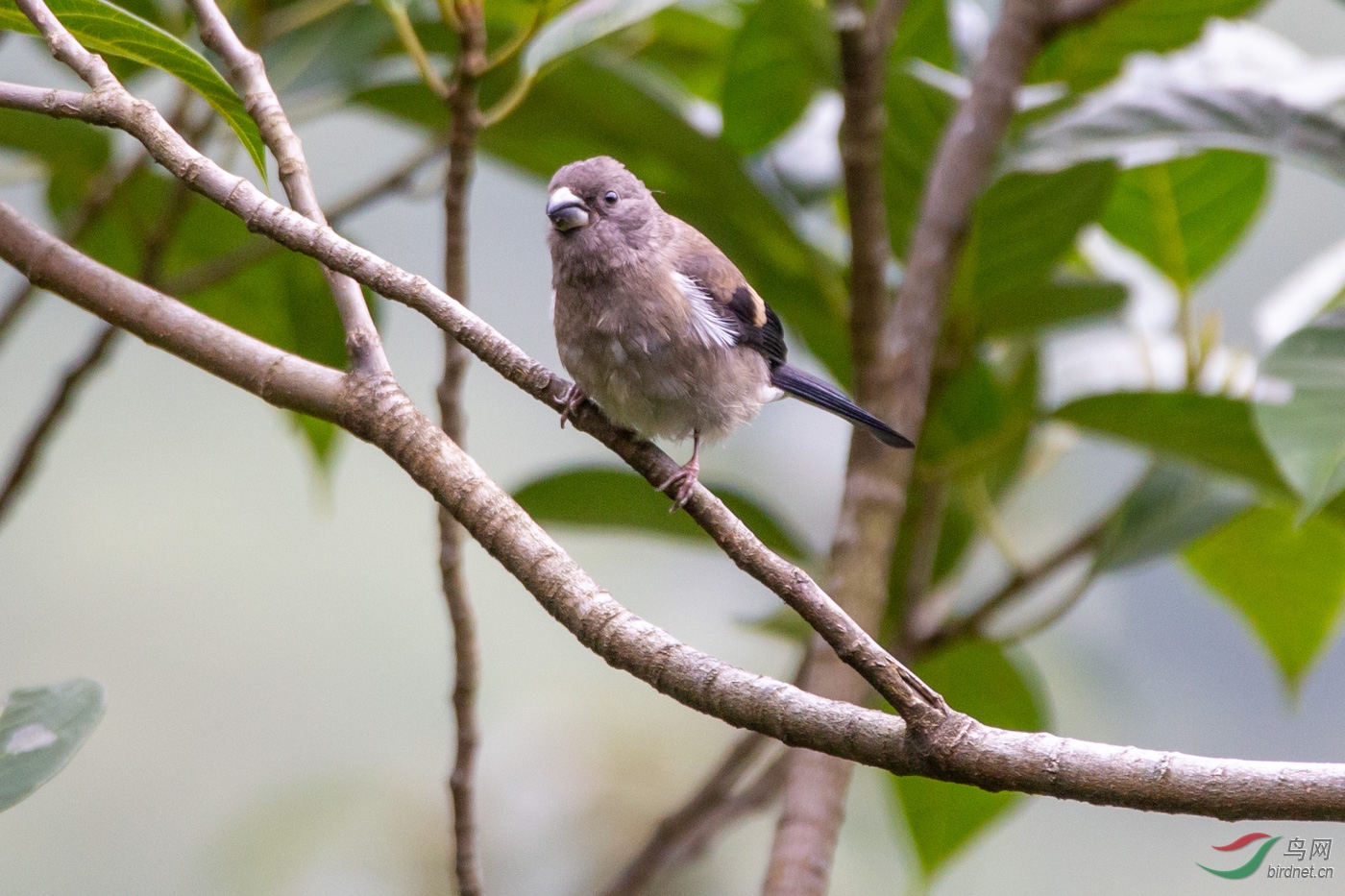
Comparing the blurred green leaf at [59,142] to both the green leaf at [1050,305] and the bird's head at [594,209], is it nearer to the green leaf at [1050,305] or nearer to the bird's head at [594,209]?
the bird's head at [594,209]

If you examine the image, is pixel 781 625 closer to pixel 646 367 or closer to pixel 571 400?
pixel 646 367

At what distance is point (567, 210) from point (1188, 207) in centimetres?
112

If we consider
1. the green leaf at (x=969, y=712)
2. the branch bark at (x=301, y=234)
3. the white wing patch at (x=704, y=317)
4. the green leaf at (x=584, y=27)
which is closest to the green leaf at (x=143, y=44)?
the branch bark at (x=301, y=234)

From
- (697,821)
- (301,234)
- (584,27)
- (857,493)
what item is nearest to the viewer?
(301,234)

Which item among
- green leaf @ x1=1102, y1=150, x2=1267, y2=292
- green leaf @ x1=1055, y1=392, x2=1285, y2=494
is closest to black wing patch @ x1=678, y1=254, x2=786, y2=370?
green leaf @ x1=1055, y1=392, x2=1285, y2=494

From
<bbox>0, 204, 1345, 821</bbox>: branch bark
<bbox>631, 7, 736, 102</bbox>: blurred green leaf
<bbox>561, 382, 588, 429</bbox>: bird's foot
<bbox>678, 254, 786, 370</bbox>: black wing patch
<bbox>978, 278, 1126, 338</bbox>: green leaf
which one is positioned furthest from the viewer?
<bbox>631, 7, 736, 102</bbox>: blurred green leaf

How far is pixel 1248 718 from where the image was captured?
10.4ft

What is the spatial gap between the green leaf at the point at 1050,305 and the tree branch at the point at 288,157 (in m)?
1.11

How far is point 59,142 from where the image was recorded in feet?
6.17

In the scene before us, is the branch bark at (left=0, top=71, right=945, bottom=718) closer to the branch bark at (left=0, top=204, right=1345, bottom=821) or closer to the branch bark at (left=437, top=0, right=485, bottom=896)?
the branch bark at (left=0, top=204, right=1345, bottom=821)

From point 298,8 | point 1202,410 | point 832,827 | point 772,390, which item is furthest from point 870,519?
point 298,8

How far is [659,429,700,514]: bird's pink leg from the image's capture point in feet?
3.38

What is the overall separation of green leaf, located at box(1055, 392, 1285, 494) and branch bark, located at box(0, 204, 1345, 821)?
42.1 inches

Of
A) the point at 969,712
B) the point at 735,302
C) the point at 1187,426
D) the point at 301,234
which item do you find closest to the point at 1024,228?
the point at 1187,426
